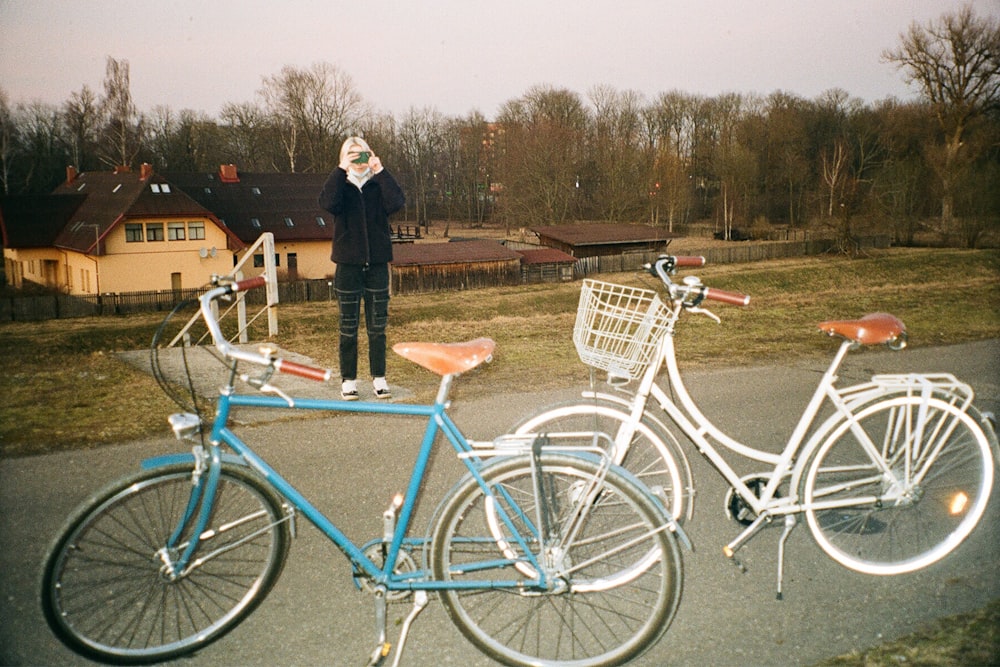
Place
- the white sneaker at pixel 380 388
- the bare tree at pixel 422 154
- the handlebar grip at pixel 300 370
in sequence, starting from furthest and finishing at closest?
the bare tree at pixel 422 154 < the white sneaker at pixel 380 388 < the handlebar grip at pixel 300 370

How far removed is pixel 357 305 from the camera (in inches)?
245

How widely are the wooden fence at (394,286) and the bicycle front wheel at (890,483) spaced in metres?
21.6

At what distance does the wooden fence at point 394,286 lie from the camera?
3269cm

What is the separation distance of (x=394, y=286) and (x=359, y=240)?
3422 centimetres

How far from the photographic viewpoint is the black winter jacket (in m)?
5.97

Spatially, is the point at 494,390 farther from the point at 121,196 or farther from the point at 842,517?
the point at 121,196

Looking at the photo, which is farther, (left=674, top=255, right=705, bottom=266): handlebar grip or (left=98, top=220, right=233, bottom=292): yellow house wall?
(left=98, top=220, right=233, bottom=292): yellow house wall

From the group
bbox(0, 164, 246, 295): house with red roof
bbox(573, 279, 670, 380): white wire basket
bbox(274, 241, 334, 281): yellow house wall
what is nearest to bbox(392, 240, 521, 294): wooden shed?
bbox(274, 241, 334, 281): yellow house wall

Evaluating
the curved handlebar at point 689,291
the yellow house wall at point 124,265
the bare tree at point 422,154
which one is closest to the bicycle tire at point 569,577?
the curved handlebar at point 689,291

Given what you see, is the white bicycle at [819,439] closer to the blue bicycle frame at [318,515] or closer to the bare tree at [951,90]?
the blue bicycle frame at [318,515]

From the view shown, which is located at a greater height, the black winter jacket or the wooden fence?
the black winter jacket

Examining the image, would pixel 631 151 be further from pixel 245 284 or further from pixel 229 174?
pixel 245 284

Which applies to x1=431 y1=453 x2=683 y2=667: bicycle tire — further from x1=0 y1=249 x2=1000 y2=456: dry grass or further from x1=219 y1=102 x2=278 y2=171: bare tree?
x1=219 y1=102 x2=278 y2=171: bare tree

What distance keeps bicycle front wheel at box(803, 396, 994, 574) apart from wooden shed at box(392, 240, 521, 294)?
36.5 meters
